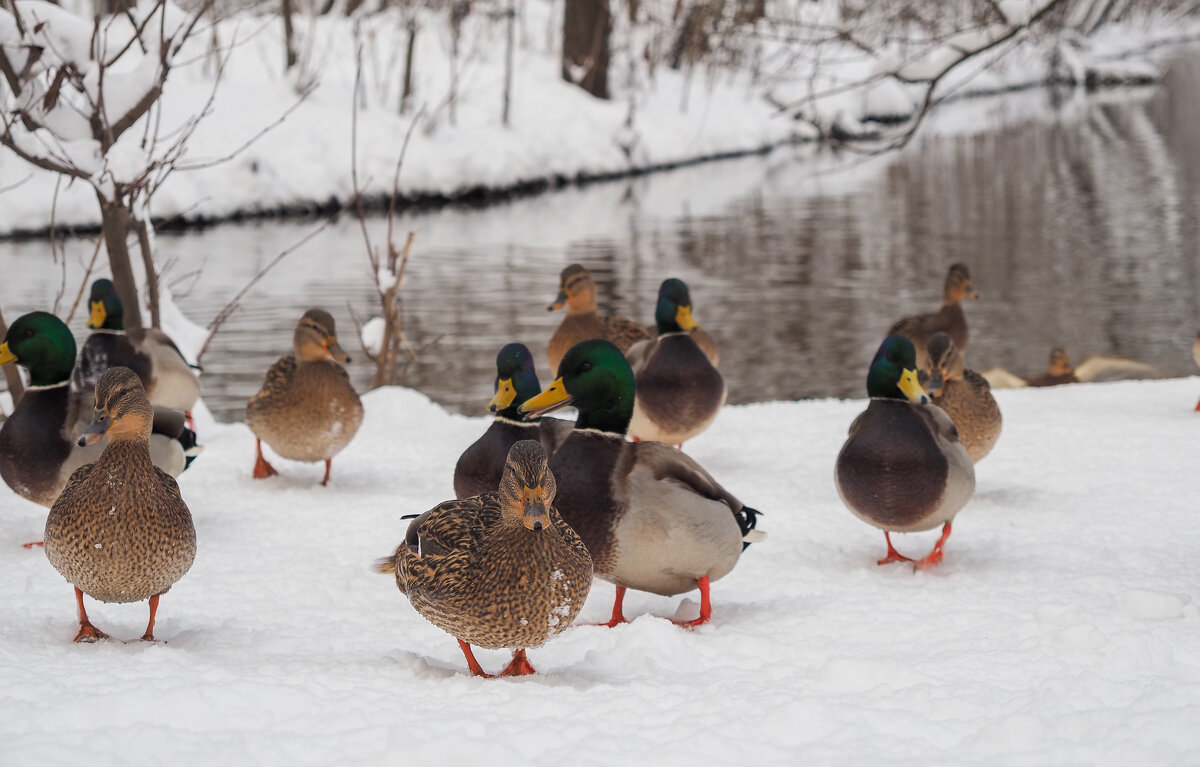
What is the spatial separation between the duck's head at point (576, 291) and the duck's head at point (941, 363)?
2.10 metres

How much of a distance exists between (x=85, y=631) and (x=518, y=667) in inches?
45.9

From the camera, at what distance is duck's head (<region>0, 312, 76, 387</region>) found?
4434 millimetres

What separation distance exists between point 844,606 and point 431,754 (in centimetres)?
166

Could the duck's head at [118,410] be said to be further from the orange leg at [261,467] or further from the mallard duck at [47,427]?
the orange leg at [261,467]

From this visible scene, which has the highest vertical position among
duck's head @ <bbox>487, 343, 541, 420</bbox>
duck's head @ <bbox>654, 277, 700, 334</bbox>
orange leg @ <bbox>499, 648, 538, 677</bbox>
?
duck's head @ <bbox>654, 277, 700, 334</bbox>

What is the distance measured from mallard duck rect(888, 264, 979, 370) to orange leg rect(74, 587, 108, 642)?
4699 mm

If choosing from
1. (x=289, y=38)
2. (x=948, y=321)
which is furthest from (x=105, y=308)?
(x=289, y=38)

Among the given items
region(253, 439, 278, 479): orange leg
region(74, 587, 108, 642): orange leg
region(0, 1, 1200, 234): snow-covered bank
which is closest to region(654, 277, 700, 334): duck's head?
region(253, 439, 278, 479): orange leg

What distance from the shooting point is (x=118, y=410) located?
10.9ft

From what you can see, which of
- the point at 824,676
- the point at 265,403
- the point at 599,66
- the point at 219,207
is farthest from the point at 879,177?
the point at 824,676

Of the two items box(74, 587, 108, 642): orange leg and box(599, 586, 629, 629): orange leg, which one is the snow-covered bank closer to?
box(599, 586, 629, 629): orange leg

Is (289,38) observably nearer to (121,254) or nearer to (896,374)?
(121,254)

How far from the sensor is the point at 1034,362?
991 centimetres

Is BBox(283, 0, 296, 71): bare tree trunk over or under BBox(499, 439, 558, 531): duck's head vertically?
over
